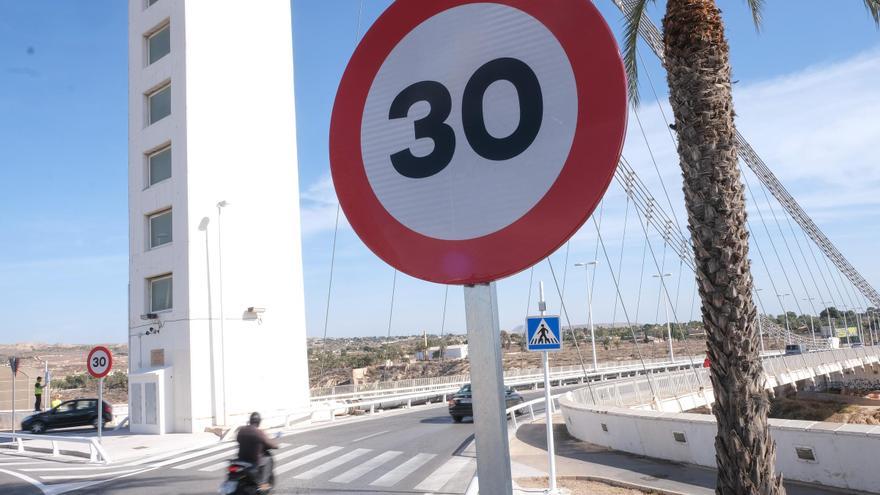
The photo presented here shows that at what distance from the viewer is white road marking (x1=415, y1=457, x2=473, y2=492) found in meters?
12.7

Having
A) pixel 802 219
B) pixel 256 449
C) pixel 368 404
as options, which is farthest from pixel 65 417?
pixel 802 219

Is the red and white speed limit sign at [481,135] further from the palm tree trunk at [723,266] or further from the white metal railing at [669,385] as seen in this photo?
the white metal railing at [669,385]

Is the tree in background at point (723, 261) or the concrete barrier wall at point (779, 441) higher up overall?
the tree in background at point (723, 261)

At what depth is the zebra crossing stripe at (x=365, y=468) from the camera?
45.4 ft

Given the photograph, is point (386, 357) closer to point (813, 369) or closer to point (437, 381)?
point (437, 381)

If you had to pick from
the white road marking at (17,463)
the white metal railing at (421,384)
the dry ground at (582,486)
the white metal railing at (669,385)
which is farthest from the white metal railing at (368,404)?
the dry ground at (582,486)

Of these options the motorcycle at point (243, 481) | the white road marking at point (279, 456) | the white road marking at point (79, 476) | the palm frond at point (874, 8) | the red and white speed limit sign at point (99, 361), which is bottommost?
the white road marking at point (279, 456)

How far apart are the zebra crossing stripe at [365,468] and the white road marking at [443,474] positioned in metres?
1.51

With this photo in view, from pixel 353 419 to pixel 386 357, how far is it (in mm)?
65593

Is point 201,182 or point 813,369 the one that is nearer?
point 201,182

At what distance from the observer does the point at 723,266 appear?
6.48 metres

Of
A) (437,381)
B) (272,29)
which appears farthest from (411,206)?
(437,381)

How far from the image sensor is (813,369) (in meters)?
51.7

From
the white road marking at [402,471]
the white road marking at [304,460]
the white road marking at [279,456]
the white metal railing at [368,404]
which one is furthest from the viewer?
the white metal railing at [368,404]
